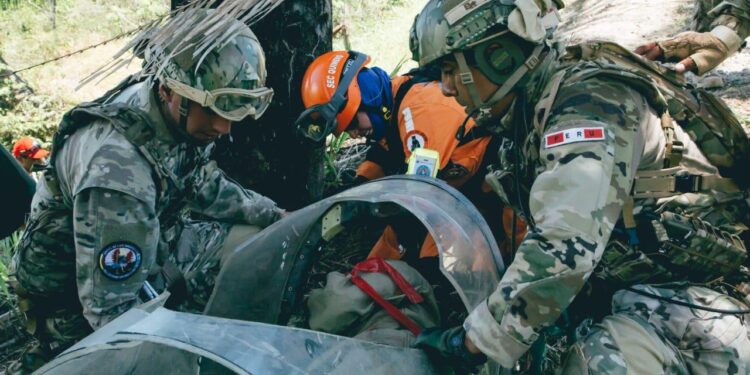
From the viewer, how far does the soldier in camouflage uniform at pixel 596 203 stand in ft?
7.14

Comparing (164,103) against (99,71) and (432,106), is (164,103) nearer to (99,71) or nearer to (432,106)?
(99,71)

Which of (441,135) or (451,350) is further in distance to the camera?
(441,135)

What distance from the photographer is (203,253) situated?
12.6 ft

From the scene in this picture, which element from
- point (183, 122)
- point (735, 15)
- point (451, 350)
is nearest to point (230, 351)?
point (451, 350)

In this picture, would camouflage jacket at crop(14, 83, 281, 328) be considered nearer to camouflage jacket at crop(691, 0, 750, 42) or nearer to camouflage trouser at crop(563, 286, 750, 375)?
camouflage trouser at crop(563, 286, 750, 375)

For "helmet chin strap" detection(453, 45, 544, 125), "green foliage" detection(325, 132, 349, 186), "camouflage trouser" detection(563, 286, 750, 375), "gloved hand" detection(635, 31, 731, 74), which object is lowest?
"camouflage trouser" detection(563, 286, 750, 375)

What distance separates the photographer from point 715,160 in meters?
2.59

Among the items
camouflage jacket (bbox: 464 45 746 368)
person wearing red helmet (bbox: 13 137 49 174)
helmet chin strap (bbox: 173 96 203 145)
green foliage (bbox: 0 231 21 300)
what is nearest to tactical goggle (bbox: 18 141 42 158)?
person wearing red helmet (bbox: 13 137 49 174)

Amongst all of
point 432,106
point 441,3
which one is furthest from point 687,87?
point 432,106

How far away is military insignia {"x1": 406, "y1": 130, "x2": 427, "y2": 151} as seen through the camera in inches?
142

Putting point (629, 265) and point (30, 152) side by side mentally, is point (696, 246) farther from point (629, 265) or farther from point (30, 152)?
point (30, 152)

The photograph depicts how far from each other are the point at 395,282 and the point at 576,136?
3.76 feet

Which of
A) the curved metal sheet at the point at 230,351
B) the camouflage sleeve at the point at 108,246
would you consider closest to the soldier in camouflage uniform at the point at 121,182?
the camouflage sleeve at the point at 108,246

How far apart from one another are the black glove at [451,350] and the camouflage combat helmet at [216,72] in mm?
1325
